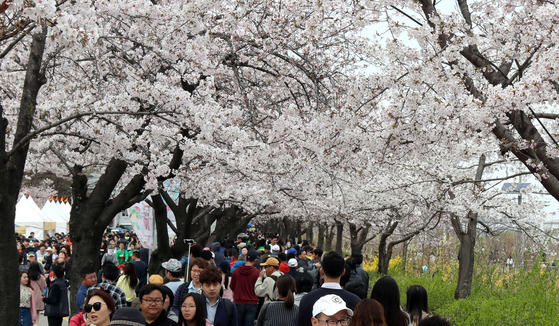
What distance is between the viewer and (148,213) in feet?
47.4

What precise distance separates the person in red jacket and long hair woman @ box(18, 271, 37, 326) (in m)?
→ 3.46

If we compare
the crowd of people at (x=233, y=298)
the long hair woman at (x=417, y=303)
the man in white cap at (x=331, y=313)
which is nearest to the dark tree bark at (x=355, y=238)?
the crowd of people at (x=233, y=298)

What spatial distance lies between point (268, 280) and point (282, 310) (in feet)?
10.8

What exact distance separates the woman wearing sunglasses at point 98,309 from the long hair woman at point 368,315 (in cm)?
226

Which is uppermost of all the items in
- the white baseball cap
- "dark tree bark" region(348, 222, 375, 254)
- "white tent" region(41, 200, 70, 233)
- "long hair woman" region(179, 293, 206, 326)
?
"white tent" region(41, 200, 70, 233)

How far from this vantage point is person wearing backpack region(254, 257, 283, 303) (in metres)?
9.48

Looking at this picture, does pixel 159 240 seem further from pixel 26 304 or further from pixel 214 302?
pixel 214 302

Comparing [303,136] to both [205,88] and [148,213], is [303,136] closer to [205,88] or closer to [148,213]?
[205,88]

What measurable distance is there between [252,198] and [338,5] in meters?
10.6

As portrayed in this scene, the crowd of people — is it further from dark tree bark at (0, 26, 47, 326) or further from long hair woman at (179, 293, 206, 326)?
dark tree bark at (0, 26, 47, 326)

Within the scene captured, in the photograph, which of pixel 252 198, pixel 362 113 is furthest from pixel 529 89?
pixel 252 198

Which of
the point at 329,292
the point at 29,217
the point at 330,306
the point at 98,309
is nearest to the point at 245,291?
the point at 329,292

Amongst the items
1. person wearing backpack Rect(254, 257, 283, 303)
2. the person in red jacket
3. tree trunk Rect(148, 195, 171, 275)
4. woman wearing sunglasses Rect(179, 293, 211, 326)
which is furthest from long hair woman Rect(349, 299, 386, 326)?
tree trunk Rect(148, 195, 171, 275)

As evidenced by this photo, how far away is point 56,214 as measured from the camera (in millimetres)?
32812
